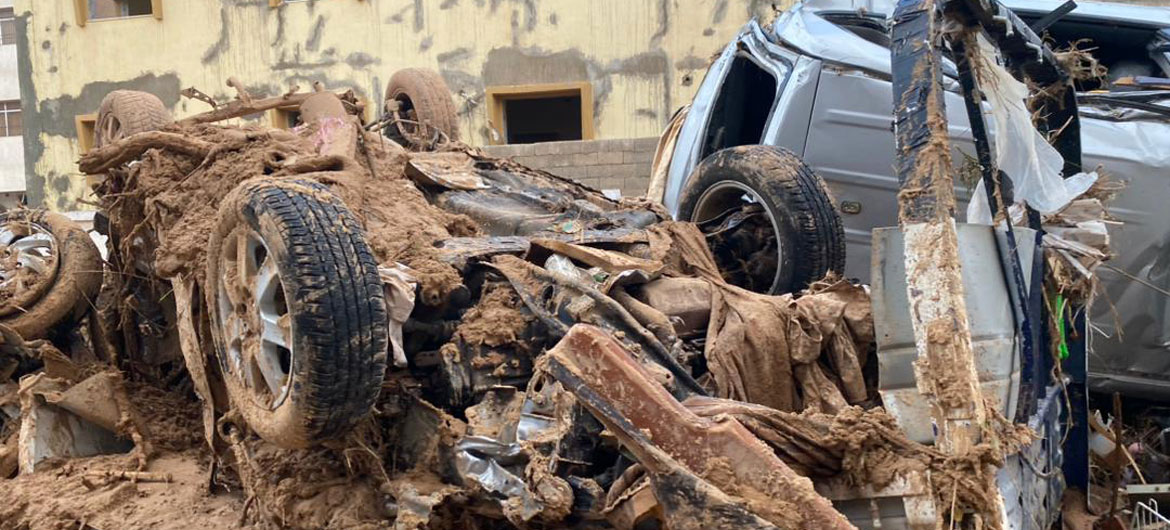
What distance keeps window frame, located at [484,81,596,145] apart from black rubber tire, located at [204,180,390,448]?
11.8 meters

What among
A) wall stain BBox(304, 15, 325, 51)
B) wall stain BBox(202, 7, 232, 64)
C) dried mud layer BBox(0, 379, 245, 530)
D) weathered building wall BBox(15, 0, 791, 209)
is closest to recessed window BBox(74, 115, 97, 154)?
weathered building wall BBox(15, 0, 791, 209)

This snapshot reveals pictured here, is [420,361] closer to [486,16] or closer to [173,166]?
[173,166]

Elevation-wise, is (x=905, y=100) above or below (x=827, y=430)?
above

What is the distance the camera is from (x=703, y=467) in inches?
97.4

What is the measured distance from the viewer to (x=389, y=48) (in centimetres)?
1520

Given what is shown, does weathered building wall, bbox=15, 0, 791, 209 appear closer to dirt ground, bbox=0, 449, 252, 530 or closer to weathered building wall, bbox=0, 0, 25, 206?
weathered building wall, bbox=0, 0, 25, 206

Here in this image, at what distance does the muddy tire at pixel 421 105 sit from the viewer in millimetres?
6359

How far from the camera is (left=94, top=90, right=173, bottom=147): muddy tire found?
5109mm

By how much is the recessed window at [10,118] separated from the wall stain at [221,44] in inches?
362

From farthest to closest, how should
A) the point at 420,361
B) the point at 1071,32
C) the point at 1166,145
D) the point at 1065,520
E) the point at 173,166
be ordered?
1. the point at 1071,32
2. the point at 1166,145
3. the point at 173,166
4. the point at 1065,520
5. the point at 420,361

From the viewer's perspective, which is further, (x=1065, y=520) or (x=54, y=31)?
(x=54, y=31)

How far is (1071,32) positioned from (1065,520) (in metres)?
3.61

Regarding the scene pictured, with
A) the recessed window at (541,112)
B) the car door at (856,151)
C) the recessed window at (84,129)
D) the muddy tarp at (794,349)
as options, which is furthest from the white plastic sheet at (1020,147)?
the recessed window at (84,129)

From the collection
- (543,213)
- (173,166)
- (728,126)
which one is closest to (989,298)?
(543,213)
